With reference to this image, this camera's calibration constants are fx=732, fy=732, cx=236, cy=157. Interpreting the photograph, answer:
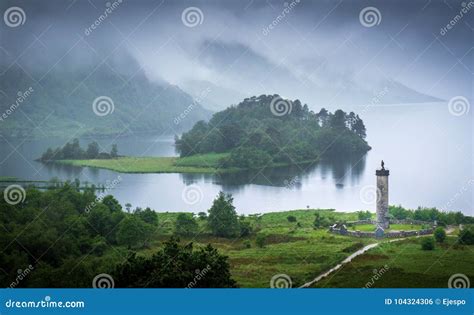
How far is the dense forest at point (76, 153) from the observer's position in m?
10.5

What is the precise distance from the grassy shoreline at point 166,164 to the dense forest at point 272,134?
92 millimetres

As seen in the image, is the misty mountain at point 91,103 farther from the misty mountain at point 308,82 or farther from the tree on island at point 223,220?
the tree on island at point 223,220

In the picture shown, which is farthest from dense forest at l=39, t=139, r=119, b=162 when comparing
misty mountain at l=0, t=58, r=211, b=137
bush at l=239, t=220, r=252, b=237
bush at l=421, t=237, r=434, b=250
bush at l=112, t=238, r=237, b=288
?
bush at l=421, t=237, r=434, b=250

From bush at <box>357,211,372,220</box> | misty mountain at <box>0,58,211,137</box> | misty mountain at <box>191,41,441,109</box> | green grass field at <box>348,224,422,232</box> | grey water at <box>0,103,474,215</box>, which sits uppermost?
misty mountain at <box>191,41,441,109</box>

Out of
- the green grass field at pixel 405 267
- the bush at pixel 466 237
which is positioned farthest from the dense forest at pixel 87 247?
the bush at pixel 466 237

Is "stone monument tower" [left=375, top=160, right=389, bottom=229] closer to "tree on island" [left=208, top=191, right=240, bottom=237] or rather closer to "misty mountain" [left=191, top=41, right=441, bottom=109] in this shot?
"misty mountain" [left=191, top=41, right=441, bottom=109]

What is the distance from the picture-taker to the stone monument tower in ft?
33.1

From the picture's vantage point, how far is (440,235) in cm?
950

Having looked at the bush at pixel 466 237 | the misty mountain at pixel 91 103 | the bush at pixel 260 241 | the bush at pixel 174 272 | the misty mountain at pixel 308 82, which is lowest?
the bush at pixel 174 272

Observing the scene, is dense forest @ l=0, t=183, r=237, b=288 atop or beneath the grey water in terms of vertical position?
beneath

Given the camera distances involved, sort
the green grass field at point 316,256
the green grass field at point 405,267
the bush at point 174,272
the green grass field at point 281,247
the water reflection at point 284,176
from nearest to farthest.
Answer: the bush at point 174,272
the green grass field at point 405,267
the green grass field at point 316,256
the green grass field at point 281,247
the water reflection at point 284,176

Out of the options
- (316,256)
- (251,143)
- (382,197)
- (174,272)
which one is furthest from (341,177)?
(174,272)

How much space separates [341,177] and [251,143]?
55.7 inches

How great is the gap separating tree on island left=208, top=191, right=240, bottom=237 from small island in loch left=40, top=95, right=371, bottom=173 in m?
0.70
